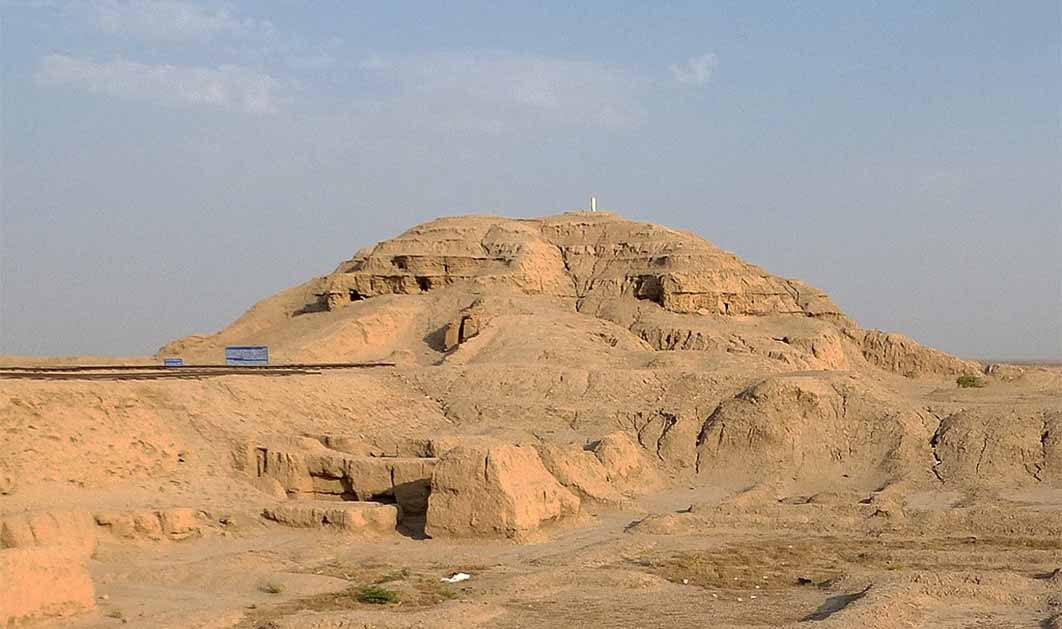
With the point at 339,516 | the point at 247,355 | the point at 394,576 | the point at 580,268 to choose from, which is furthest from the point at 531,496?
the point at 580,268

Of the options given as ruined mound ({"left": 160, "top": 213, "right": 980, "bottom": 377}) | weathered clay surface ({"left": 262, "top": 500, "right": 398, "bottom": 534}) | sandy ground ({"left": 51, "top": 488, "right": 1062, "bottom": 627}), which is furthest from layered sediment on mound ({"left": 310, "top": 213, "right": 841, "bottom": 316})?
weathered clay surface ({"left": 262, "top": 500, "right": 398, "bottom": 534})

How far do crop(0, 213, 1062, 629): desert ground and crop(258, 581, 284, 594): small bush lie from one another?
0.11 ft

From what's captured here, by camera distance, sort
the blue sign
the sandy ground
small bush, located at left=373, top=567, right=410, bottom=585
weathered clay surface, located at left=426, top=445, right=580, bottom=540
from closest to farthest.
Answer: the sandy ground < small bush, located at left=373, top=567, right=410, bottom=585 < weathered clay surface, located at left=426, top=445, right=580, bottom=540 < the blue sign

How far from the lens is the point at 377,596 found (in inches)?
430

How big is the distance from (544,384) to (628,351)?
5841mm

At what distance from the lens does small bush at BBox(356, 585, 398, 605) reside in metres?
10.9

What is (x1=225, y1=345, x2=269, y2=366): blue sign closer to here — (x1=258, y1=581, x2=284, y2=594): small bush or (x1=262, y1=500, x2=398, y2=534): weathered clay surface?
(x1=262, y1=500, x2=398, y2=534): weathered clay surface

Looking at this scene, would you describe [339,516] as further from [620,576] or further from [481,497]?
[620,576]

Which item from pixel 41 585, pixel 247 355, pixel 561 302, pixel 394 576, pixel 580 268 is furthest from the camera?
pixel 580 268

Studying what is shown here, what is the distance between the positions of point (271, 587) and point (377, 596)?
122cm

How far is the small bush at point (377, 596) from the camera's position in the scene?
428 inches

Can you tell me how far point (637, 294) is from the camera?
114 feet

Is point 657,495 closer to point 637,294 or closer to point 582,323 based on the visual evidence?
point 582,323

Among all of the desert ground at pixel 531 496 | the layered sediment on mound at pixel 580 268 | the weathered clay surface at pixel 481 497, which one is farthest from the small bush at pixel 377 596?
the layered sediment on mound at pixel 580 268
